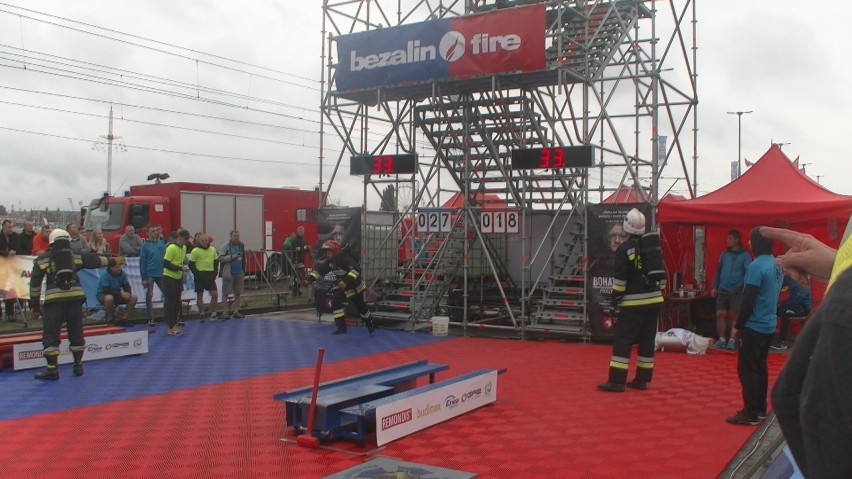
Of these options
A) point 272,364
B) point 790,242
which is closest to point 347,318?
point 272,364

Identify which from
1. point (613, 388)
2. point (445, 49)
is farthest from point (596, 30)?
point (613, 388)

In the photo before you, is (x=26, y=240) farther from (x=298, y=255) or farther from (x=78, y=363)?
(x=78, y=363)

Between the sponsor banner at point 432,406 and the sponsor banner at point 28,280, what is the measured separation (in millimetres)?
9571

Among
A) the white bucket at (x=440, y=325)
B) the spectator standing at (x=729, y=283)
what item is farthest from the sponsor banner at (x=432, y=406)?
the white bucket at (x=440, y=325)

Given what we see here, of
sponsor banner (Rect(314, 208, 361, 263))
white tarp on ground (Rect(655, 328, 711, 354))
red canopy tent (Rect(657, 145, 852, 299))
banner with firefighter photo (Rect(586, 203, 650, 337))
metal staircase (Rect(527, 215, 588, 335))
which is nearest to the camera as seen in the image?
red canopy tent (Rect(657, 145, 852, 299))

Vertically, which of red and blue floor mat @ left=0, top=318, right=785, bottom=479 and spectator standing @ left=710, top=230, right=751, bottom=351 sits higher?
spectator standing @ left=710, top=230, right=751, bottom=351

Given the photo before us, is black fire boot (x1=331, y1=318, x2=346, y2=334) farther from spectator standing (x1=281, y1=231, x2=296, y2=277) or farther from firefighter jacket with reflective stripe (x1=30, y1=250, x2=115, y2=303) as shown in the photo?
spectator standing (x1=281, y1=231, x2=296, y2=277)

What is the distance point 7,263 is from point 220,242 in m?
9.90

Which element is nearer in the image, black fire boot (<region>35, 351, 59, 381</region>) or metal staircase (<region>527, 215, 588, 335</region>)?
black fire boot (<region>35, 351, 59, 381</region>)

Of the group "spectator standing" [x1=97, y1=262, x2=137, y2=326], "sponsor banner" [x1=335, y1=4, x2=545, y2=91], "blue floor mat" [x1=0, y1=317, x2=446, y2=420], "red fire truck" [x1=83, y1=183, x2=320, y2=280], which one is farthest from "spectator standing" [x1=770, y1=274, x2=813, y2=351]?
"red fire truck" [x1=83, y1=183, x2=320, y2=280]

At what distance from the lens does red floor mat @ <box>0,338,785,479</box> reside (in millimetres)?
5730

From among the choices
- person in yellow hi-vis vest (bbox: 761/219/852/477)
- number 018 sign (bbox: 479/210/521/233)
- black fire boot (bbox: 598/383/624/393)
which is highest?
number 018 sign (bbox: 479/210/521/233)

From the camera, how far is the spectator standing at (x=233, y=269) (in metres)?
15.7

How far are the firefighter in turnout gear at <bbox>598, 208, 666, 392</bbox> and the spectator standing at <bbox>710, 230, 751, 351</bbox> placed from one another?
10.0 feet
